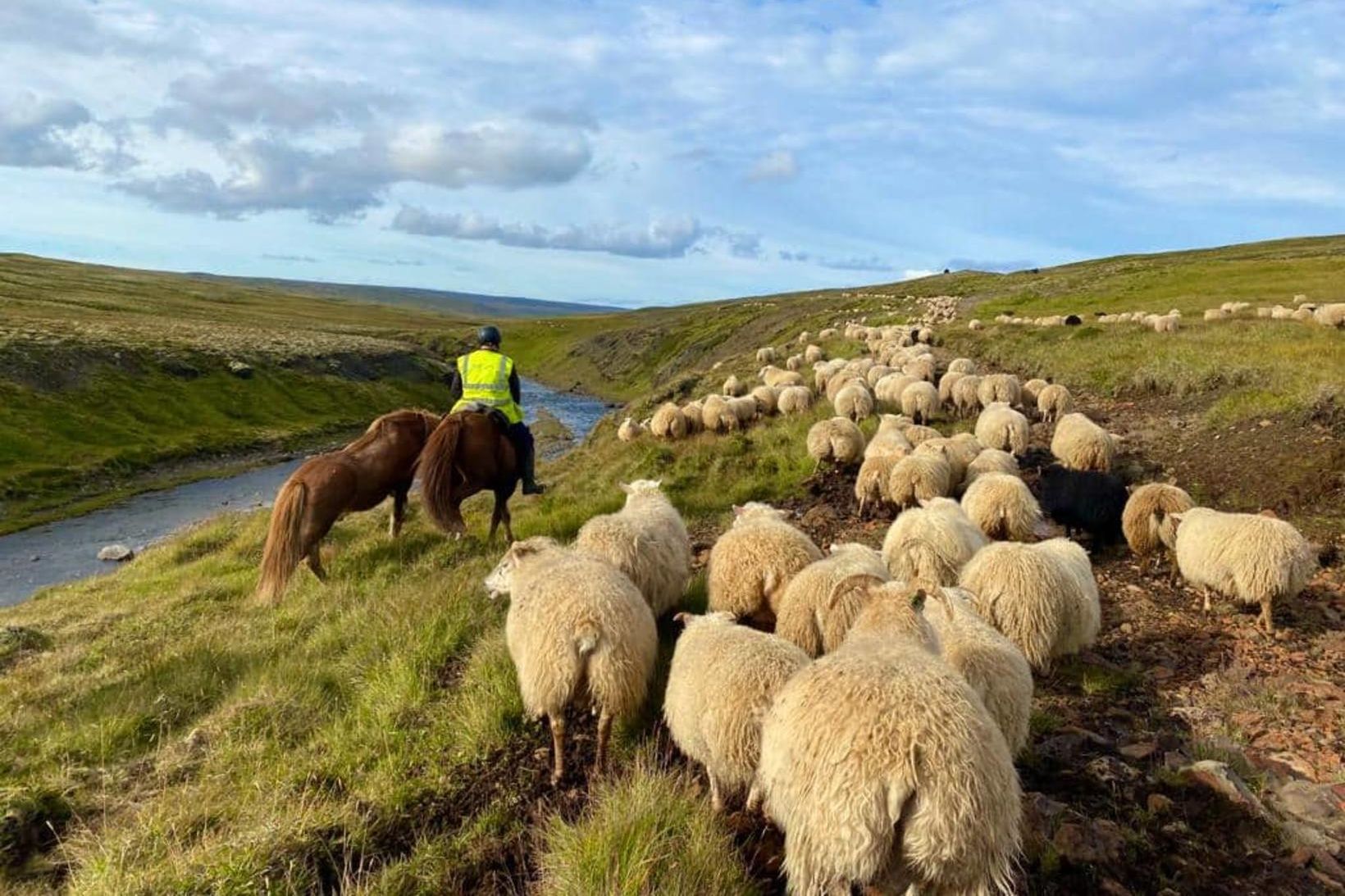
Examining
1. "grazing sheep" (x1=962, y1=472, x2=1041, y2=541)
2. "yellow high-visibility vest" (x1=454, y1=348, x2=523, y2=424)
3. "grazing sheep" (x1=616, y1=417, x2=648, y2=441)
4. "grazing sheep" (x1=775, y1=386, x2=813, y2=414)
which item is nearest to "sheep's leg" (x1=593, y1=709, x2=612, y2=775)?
"grazing sheep" (x1=962, y1=472, x2=1041, y2=541)

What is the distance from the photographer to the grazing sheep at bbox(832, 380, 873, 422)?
56.9 ft

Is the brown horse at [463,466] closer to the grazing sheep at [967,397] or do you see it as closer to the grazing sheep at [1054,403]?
the grazing sheep at [967,397]

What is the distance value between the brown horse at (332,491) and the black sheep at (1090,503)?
9659 millimetres

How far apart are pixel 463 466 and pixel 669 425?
29.9ft

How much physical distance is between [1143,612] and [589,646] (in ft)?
21.4

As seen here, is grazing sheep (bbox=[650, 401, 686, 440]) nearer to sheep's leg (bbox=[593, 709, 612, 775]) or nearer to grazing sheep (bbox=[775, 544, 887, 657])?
grazing sheep (bbox=[775, 544, 887, 657])

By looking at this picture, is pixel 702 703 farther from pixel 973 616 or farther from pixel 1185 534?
pixel 1185 534

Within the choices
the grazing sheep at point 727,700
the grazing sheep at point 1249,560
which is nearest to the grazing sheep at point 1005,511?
the grazing sheep at point 1249,560

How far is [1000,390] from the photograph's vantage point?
1697 cm

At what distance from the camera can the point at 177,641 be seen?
27.4ft

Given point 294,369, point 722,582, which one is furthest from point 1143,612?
point 294,369

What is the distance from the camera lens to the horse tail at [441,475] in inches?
391

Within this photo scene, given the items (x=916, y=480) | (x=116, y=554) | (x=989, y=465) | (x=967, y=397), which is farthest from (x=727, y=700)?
(x=116, y=554)

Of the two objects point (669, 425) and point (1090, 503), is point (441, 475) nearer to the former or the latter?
point (1090, 503)
